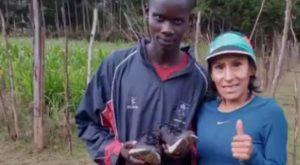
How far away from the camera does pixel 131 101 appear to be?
6.53 feet

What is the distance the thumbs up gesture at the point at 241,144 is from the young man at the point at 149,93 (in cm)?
21

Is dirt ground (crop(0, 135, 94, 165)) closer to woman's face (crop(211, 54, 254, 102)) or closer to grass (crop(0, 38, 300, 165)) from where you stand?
grass (crop(0, 38, 300, 165))

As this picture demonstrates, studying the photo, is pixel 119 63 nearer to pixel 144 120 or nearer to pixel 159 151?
pixel 144 120

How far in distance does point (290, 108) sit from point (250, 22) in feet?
35.4

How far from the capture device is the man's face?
1.93m

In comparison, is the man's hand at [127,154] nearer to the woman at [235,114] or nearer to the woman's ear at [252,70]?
the woman at [235,114]

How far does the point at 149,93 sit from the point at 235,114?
0.30 meters

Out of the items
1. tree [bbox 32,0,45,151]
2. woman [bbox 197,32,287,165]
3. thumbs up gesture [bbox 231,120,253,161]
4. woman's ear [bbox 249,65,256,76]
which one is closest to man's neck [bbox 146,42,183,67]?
woman [bbox 197,32,287,165]

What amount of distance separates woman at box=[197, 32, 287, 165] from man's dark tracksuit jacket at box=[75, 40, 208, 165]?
0.07 m

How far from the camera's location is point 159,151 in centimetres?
184

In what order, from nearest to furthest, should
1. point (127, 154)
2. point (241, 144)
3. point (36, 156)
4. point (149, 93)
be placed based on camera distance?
point (241, 144) < point (127, 154) < point (149, 93) < point (36, 156)

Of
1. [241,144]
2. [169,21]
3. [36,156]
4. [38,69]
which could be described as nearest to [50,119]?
[36,156]

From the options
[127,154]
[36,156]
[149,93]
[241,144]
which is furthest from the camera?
[36,156]

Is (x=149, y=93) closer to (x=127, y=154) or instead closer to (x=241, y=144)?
(x=127, y=154)
